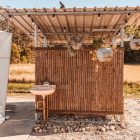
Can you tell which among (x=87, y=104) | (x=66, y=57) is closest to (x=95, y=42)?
(x=66, y=57)

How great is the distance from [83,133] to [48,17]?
11.3 feet

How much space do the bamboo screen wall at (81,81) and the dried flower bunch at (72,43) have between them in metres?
0.28

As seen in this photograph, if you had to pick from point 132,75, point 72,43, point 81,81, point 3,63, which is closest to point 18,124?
point 3,63

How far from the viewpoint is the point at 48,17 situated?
4.25 meters

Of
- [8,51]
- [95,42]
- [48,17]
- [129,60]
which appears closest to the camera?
[95,42]

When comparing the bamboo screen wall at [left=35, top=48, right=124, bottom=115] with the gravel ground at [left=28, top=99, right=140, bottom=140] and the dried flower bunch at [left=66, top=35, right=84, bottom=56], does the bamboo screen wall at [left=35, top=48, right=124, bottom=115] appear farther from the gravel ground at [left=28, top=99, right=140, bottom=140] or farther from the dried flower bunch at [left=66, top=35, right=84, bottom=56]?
the gravel ground at [left=28, top=99, right=140, bottom=140]

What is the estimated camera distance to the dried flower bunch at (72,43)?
12.8 feet

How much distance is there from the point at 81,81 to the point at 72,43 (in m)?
1.21

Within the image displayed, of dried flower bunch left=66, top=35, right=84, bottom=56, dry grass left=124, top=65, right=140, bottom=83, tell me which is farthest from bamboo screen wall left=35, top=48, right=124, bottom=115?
dry grass left=124, top=65, right=140, bottom=83

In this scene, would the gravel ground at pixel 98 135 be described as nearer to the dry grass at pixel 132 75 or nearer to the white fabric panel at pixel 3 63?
the white fabric panel at pixel 3 63

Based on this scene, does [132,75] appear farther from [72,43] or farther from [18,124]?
[18,124]

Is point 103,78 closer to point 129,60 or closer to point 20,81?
point 20,81

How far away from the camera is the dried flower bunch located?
3.89m

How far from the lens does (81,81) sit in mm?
4383
